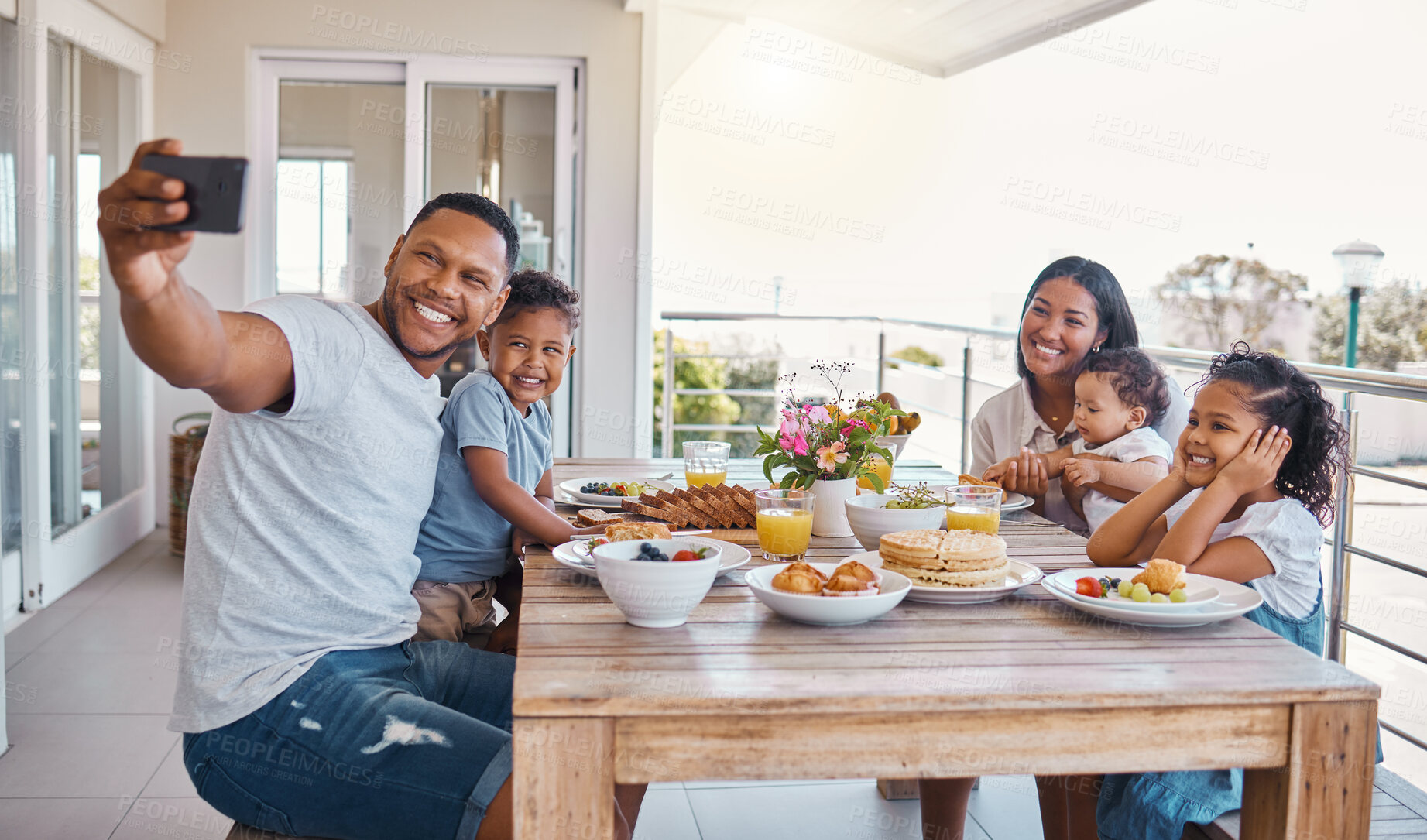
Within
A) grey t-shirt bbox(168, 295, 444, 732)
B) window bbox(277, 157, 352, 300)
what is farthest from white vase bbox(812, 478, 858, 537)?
window bbox(277, 157, 352, 300)

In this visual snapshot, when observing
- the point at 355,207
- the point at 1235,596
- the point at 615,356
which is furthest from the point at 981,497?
the point at 355,207

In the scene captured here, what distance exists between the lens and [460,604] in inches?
72.1

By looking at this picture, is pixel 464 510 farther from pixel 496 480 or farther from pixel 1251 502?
pixel 1251 502

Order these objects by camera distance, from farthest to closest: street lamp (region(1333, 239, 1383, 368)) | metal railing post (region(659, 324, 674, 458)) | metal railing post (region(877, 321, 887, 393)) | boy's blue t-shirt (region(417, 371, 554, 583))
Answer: metal railing post (region(877, 321, 887, 393))
metal railing post (region(659, 324, 674, 458))
street lamp (region(1333, 239, 1383, 368))
boy's blue t-shirt (region(417, 371, 554, 583))

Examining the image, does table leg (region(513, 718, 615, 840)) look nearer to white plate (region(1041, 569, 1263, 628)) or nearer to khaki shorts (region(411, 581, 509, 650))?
white plate (region(1041, 569, 1263, 628))

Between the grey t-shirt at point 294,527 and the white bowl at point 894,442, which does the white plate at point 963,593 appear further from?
the white bowl at point 894,442

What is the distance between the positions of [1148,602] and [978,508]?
357mm

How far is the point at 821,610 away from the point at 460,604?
2.73ft

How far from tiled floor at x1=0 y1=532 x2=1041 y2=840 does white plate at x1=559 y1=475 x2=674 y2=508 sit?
60 cm

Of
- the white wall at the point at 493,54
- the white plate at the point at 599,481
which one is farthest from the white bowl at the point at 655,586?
the white wall at the point at 493,54

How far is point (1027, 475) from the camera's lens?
6.99 ft

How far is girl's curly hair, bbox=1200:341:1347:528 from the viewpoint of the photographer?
1.68 metres

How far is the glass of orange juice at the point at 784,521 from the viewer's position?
59.3 inches

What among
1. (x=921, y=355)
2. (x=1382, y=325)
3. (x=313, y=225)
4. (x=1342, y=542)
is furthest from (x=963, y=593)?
(x=1382, y=325)
